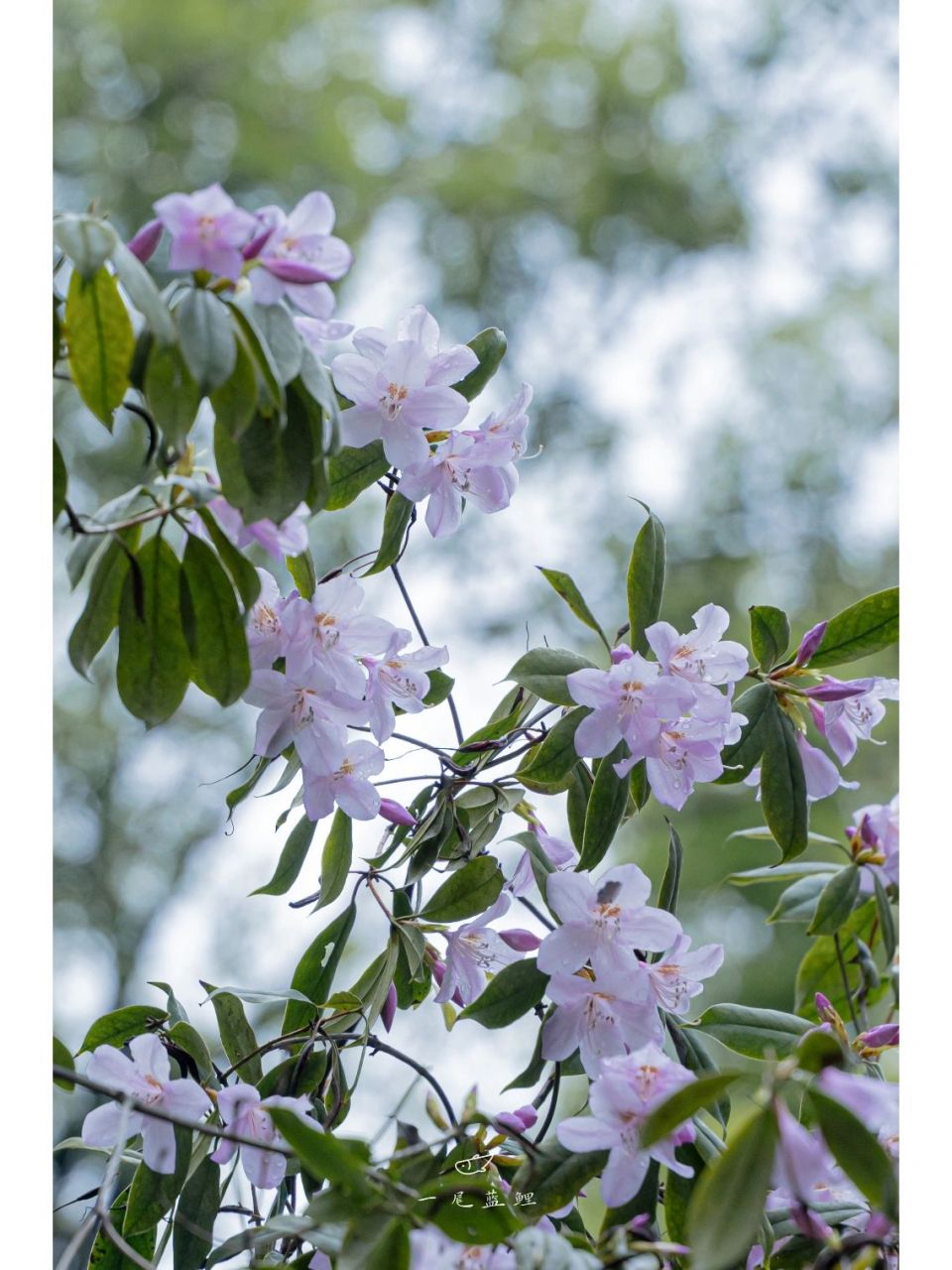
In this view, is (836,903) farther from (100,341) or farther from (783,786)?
(100,341)

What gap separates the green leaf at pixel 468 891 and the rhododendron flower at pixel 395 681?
82 millimetres

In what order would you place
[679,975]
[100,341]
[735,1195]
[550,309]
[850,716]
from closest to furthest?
[735,1195]
[100,341]
[679,975]
[850,716]
[550,309]

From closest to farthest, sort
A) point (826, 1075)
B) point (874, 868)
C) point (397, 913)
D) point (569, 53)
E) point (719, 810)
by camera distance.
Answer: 1. point (826, 1075)
2. point (397, 913)
3. point (874, 868)
4. point (719, 810)
5. point (569, 53)

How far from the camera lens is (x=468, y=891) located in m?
0.65

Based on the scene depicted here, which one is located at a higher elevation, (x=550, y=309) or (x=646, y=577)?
(x=646, y=577)

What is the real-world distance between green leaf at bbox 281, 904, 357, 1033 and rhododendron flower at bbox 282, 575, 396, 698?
157mm

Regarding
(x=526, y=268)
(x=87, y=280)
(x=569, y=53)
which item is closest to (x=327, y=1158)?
(x=87, y=280)

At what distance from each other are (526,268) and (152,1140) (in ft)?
12.9

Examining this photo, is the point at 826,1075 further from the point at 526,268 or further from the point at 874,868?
the point at 526,268

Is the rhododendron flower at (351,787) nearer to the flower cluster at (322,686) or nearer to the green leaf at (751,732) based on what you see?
the flower cluster at (322,686)

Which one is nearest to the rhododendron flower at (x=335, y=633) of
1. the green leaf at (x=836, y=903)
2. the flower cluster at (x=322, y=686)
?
the flower cluster at (x=322, y=686)

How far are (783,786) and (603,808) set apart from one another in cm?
11

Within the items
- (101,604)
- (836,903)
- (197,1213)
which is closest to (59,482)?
(101,604)
